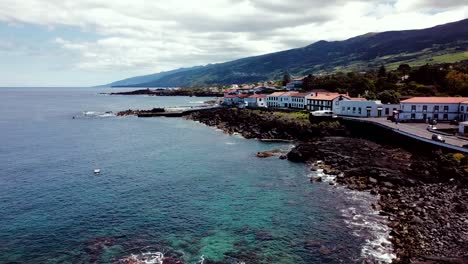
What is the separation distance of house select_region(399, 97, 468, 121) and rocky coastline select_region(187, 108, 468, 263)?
17.2m

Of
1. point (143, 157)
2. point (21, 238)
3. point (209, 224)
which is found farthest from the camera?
point (143, 157)

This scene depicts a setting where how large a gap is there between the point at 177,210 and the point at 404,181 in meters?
33.0

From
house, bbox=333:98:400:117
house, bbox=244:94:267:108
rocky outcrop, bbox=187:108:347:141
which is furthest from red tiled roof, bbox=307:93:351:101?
house, bbox=244:94:267:108

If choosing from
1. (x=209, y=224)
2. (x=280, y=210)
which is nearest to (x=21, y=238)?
(x=209, y=224)

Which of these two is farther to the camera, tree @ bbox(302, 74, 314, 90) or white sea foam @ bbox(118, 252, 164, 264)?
tree @ bbox(302, 74, 314, 90)

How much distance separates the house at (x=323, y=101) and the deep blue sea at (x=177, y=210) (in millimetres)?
43105

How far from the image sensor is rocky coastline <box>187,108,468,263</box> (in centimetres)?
3228

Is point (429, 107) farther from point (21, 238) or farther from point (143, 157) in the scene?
point (21, 238)

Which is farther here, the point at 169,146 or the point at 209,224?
the point at 169,146

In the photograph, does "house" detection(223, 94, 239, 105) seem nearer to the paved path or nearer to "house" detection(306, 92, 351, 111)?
"house" detection(306, 92, 351, 111)

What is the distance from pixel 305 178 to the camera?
179 ft

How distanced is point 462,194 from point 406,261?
21.3 m

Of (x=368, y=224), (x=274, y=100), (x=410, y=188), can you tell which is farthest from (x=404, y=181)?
(x=274, y=100)

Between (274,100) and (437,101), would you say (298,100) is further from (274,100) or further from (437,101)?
(437,101)
